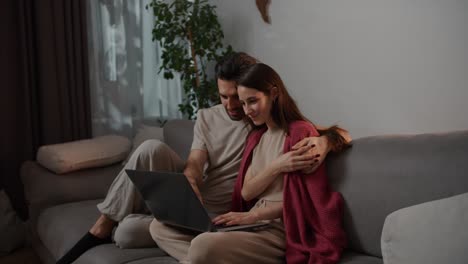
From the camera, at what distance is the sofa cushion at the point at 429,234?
1.29 meters

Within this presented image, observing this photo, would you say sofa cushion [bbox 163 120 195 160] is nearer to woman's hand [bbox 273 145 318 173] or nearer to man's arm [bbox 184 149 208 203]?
man's arm [bbox 184 149 208 203]

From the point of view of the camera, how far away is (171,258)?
202cm

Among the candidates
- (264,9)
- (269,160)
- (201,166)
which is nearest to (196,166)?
(201,166)

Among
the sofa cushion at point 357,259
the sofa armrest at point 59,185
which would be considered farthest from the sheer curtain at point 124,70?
the sofa cushion at point 357,259

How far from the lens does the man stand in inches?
85.3

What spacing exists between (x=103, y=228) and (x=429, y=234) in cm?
138

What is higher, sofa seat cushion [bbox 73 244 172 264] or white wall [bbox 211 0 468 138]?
white wall [bbox 211 0 468 138]

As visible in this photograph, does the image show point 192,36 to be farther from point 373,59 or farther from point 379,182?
point 379,182

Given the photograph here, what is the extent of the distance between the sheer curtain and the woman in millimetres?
1763

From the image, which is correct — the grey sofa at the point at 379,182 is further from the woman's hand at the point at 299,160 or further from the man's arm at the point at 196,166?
the man's arm at the point at 196,166

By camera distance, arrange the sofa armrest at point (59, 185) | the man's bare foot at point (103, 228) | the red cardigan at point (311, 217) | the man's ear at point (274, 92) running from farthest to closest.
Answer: the sofa armrest at point (59, 185) → the man's bare foot at point (103, 228) → the man's ear at point (274, 92) → the red cardigan at point (311, 217)

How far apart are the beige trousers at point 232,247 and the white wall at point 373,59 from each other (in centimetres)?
74

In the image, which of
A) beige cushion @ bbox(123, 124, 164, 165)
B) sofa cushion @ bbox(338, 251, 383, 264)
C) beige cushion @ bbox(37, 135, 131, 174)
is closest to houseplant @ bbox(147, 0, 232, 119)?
beige cushion @ bbox(123, 124, 164, 165)

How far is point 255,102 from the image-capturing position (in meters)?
2.02
